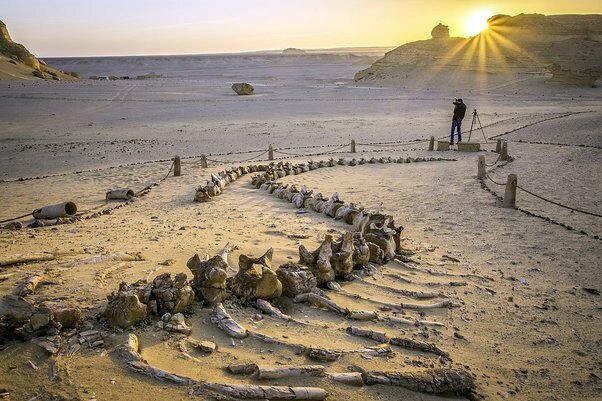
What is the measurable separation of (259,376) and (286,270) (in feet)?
5.35

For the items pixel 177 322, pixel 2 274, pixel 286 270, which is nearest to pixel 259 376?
pixel 177 322

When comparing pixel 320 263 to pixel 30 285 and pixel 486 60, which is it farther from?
pixel 486 60

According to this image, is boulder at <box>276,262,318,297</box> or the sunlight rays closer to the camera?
boulder at <box>276,262,318,297</box>

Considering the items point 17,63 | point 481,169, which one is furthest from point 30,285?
point 17,63

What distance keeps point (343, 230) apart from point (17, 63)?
56.6 meters

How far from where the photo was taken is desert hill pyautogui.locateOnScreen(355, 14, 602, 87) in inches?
1841

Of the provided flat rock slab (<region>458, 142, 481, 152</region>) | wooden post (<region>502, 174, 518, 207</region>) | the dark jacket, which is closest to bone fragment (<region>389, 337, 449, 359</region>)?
wooden post (<region>502, 174, 518, 207</region>)

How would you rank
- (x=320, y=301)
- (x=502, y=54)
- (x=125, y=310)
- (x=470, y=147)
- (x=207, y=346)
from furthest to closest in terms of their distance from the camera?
(x=502, y=54) < (x=470, y=147) < (x=320, y=301) < (x=125, y=310) < (x=207, y=346)

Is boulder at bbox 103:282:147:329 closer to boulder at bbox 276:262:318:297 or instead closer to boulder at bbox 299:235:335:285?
boulder at bbox 276:262:318:297

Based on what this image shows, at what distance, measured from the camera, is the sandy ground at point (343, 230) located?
334 cm

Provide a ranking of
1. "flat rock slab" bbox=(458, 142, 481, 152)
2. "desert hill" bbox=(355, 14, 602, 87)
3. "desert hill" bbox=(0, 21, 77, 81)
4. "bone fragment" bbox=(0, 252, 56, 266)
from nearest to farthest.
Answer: "bone fragment" bbox=(0, 252, 56, 266) → "flat rock slab" bbox=(458, 142, 481, 152) → "desert hill" bbox=(355, 14, 602, 87) → "desert hill" bbox=(0, 21, 77, 81)

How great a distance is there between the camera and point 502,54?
51.7 metres

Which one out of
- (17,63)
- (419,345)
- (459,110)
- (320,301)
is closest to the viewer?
(419,345)

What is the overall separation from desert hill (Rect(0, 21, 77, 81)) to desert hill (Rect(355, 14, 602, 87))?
121ft
